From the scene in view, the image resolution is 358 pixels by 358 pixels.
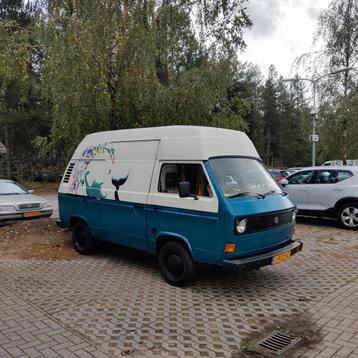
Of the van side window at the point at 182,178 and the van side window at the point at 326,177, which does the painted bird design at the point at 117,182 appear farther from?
the van side window at the point at 326,177

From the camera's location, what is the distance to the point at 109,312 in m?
4.75

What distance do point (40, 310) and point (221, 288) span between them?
2573mm

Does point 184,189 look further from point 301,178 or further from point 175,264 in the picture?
point 301,178

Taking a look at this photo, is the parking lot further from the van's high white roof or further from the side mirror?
the van's high white roof

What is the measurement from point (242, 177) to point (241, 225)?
0.95m

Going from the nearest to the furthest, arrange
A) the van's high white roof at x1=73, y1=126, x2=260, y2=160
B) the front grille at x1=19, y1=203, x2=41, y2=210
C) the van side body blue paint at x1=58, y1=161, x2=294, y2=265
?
the van side body blue paint at x1=58, y1=161, x2=294, y2=265
the van's high white roof at x1=73, y1=126, x2=260, y2=160
the front grille at x1=19, y1=203, x2=41, y2=210

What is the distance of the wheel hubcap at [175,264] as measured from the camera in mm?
5636

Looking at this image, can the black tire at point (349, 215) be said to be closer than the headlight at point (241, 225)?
No

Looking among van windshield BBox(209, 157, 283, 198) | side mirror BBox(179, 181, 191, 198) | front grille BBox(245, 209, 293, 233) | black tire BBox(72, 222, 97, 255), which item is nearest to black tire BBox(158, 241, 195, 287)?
side mirror BBox(179, 181, 191, 198)

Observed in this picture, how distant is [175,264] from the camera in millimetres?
5688

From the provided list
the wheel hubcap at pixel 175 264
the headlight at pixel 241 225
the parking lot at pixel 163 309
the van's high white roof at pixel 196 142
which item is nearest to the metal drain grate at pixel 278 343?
the parking lot at pixel 163 309

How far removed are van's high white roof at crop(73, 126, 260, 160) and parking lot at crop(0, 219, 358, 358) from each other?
203cm

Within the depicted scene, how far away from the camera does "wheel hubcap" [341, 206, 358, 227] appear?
1026 cm

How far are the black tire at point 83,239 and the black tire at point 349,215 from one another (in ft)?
22.5
